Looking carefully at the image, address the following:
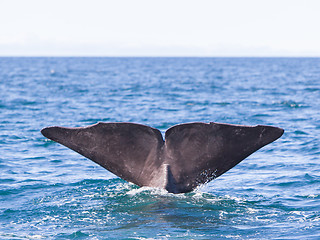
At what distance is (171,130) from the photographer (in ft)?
24.6

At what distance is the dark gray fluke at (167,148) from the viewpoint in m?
7.34

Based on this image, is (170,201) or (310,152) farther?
(310,152)

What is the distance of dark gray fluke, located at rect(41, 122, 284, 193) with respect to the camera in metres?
7.34

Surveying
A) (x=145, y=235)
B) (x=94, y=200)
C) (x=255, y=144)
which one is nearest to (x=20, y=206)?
(x=94, y=200)

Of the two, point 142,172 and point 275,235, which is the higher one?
point 142,172

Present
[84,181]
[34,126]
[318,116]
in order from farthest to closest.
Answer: [318,116], [34,126], [84,181]

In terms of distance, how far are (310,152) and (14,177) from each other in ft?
25.0

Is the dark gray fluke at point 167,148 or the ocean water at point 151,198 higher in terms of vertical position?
the dark gray fluke at point 167,148

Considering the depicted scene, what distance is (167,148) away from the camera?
25.2 feet

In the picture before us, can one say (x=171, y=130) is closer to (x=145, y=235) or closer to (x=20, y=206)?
(x=145, y=235)

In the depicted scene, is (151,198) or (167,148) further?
(151,198)

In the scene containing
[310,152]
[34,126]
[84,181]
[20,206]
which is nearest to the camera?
[20,206]

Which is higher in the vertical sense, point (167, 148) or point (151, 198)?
point (167, 148)

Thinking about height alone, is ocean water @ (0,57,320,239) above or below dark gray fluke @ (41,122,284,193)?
below
